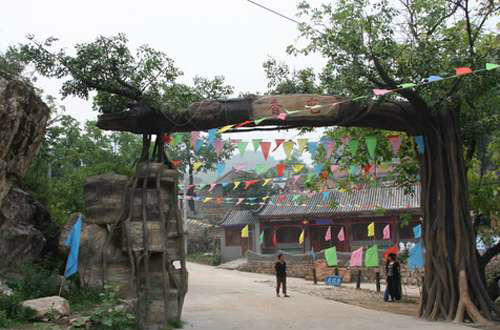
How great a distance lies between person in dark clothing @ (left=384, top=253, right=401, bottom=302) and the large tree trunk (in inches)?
185

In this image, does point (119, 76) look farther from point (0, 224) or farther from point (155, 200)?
point (0, 224)

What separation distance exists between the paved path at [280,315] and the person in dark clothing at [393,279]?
1936 mm

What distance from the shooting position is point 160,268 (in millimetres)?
9711

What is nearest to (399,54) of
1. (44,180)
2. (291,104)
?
(291,104)

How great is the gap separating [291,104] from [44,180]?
7.65m

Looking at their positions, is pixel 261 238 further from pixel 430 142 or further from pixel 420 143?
pixel 430 142

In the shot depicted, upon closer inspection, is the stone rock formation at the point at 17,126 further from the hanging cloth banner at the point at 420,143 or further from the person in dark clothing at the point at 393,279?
the person in dark clothing at the point at 393,279

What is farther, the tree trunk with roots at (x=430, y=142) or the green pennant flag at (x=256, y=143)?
the green pennant flag at (x=256, y=143)

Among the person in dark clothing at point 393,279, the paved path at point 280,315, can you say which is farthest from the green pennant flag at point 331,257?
the person in dark clothing at point 393,279

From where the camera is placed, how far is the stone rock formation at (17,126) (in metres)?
7.99

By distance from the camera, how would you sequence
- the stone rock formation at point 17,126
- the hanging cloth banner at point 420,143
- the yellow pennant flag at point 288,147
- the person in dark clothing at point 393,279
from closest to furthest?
the stone rock formation at point 17,126
the hanging cloth banner at point 420,143
the yellow pennant flag at point 288,147
the person in dark clothing at point 393,279

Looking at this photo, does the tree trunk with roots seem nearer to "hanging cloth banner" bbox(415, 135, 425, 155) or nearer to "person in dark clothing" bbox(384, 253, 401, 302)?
"hanging cloth banner" bbox(415, 135, 425, 155)

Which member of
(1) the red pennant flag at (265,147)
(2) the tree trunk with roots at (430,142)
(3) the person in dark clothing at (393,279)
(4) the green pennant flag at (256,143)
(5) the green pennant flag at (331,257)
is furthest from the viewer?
(5) the green pennant flag at (331,257)

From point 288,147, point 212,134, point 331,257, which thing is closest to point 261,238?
point 331,257
